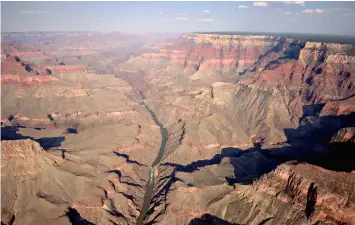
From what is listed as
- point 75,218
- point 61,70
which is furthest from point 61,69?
point 75,218

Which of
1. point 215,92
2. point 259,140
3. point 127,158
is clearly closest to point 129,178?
point 127,158

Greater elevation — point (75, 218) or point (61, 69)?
point (61, 69)

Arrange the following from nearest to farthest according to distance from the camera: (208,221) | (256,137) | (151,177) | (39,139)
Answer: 1. (208,221)
2. (151,177)
3. (39,139)
4. (256,137)

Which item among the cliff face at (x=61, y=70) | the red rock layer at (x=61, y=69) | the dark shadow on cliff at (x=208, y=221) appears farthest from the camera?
the red rock layer at (x=61, y=69)

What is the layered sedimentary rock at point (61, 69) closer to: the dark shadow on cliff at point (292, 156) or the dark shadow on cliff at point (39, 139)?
the dark shadow on cliff at point (39, 139)

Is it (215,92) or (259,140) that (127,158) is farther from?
(215,92)

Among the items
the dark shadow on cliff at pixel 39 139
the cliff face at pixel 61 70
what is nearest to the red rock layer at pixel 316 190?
the dark shadow on cliff at pixel 39 139

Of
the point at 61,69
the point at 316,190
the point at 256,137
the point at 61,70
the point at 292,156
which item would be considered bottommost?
the point at 256,137

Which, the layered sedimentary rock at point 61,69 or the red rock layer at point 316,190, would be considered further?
the layered sedimentary rock at point 61,69

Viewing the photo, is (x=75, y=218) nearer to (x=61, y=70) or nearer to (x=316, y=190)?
(x=316, y=190)
